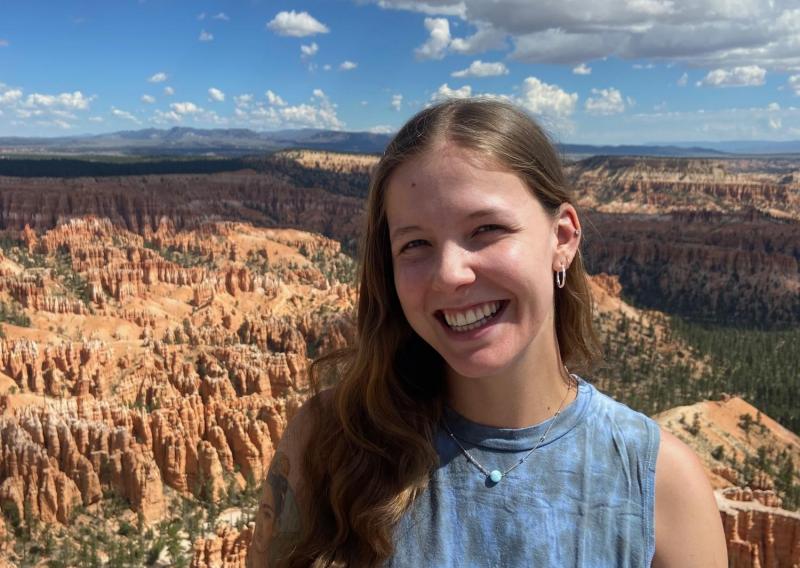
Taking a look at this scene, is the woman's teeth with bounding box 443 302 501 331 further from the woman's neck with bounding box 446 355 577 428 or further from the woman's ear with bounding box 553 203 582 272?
the woman's ear with bounding box 553 203 582 272

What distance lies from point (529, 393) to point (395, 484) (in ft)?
1.67

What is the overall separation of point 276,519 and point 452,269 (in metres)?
1.00

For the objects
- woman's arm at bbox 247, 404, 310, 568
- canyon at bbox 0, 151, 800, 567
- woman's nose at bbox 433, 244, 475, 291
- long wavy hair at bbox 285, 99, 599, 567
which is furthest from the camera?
canyon at bbox 0, 151, 800, 567

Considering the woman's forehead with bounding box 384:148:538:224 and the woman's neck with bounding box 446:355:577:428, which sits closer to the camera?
the woman's forehead with bounding box 384:148:538:224

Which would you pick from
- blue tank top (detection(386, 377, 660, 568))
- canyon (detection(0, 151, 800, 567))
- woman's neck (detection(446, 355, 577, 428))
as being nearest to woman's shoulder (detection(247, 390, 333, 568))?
blue tank top (detection(386, 377, 660, 568))

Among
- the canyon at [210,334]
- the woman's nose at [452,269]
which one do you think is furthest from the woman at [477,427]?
the canyon at [210,334]

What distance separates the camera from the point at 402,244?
207 centimetres

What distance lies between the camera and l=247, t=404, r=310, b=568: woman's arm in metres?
2.17

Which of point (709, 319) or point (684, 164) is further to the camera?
point (684, 164)

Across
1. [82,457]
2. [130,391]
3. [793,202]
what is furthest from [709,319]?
[793,202]

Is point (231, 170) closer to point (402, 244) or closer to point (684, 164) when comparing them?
point (684, 164)

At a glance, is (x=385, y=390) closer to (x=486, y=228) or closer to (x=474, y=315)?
(x=474, y=315)

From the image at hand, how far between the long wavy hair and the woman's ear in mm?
48

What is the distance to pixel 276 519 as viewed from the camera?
86.9 inches
